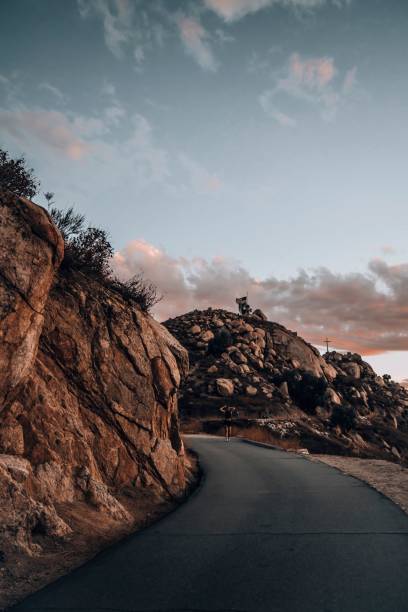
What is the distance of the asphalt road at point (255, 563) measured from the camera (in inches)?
162

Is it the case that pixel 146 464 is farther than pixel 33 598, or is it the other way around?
pixel 146 464

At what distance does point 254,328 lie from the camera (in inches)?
2913

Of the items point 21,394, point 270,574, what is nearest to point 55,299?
point 21,394

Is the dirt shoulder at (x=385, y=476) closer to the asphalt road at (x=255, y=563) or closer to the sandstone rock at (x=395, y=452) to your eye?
the asphalt road at (x=255, y=563)

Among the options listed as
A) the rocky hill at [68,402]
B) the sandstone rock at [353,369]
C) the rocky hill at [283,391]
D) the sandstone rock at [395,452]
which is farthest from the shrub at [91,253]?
the sandstone rock at [353,369]

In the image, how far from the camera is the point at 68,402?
8.55 meters

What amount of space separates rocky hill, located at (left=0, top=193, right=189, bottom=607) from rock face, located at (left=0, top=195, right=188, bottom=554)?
0.02 m

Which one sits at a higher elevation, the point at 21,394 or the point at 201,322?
the point at 201,322

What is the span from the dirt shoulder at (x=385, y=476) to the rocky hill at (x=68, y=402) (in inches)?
198

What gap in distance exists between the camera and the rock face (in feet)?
22.5

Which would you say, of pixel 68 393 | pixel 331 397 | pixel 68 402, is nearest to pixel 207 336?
pixel 331 397

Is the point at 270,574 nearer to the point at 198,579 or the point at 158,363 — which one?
the point at 198,579

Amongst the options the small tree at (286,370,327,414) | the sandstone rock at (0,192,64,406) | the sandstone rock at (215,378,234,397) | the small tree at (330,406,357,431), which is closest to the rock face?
the sandstone rock at (0,192,64,406)

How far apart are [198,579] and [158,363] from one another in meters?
7.06
